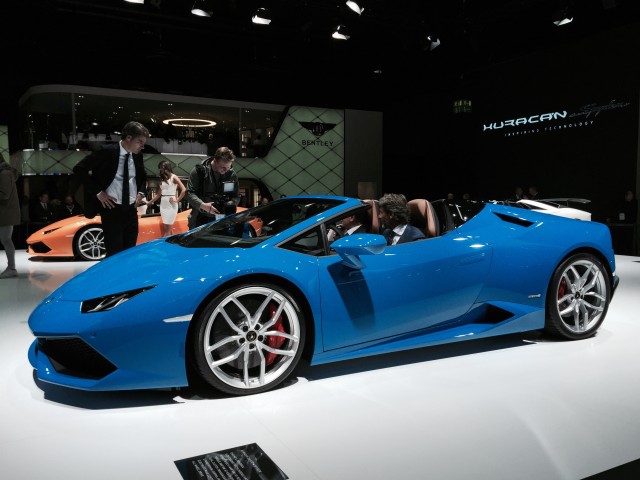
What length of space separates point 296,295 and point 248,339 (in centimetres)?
30

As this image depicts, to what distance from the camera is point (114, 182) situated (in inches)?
146

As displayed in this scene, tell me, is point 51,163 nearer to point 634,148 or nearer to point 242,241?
point 242,241

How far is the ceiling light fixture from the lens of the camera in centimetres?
1312

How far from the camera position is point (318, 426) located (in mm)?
2066

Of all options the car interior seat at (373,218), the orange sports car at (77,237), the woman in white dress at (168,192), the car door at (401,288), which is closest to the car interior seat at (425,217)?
the car door at (401,288)

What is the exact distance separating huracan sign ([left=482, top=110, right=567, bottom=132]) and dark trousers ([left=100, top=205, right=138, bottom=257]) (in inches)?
367

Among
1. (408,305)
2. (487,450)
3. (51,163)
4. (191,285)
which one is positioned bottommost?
(487,450)

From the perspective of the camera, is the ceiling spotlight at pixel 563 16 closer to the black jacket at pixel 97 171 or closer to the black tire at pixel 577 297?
the black tire at pixel 577 297

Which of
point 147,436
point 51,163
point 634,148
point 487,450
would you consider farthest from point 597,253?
point 51,163

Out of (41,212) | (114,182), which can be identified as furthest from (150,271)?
(41,212)

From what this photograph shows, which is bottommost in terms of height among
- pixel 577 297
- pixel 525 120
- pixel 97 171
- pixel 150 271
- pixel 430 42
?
pixel 577 297

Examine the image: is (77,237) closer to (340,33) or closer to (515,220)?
(340,33)

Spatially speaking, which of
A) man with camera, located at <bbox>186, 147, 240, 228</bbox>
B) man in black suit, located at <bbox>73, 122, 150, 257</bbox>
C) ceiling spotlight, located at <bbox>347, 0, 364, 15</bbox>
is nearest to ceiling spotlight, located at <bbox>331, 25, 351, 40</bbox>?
ceiling spotlight, located at <bbox>347, 0, 364, 15</bbox>

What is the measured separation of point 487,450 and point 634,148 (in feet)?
29.7
